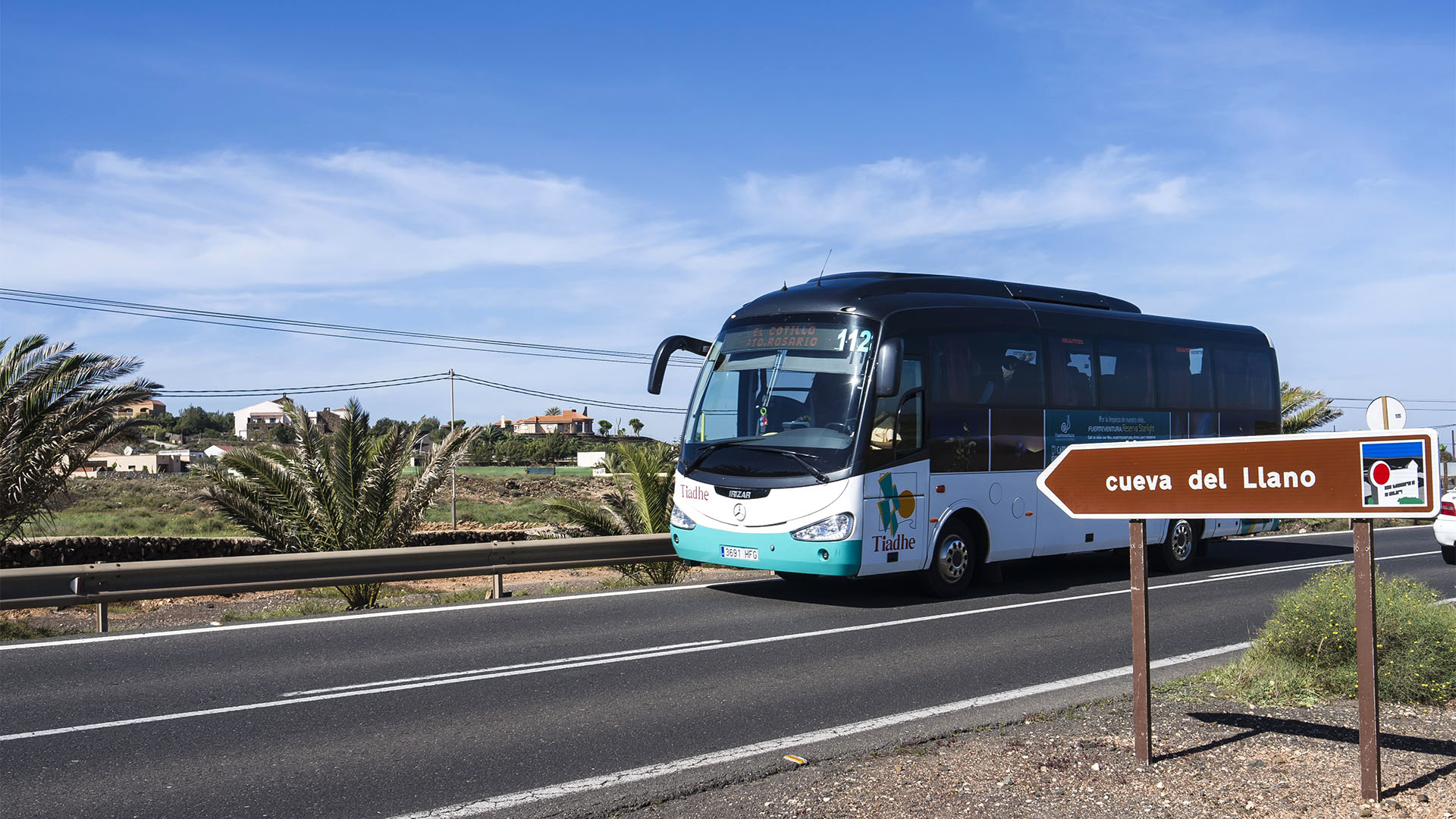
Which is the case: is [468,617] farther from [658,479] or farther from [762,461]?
[658,479]

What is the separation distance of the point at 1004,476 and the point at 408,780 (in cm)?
861

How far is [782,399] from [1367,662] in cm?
714

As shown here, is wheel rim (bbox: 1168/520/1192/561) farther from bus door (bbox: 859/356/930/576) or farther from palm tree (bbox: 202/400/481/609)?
palm tree (bbox: 202/400/481/609)

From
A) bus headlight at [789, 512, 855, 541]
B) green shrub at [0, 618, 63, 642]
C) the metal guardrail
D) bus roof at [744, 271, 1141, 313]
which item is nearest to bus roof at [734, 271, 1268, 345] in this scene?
bus roof at [744, 271, 1141, 313]

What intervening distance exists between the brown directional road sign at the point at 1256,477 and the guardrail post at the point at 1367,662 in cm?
17

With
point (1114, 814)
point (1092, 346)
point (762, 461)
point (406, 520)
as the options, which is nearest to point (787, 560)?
point (762, 461)

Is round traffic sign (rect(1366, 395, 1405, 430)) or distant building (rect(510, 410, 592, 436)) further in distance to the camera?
distant building (rect(510, 410, 592, 436))

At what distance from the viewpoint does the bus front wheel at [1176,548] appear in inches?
577

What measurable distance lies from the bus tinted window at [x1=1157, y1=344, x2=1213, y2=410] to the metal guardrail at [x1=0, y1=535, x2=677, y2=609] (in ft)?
22.8

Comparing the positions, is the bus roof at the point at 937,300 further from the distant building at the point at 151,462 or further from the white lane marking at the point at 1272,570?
the distant building at the point at 151,462

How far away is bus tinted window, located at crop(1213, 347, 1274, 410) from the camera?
50.6ft

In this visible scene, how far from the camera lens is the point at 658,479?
17.1 metres

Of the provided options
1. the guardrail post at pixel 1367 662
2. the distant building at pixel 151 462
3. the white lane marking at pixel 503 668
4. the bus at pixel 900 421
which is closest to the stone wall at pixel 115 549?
the bus at pixel 900 421

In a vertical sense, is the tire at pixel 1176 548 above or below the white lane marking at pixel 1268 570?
above
